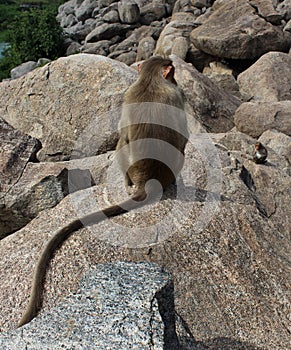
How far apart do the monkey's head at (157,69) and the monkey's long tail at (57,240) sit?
1.12 m

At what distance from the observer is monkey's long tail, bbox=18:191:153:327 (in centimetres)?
343

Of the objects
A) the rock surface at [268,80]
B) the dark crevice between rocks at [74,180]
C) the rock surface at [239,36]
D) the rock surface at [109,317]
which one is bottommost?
the rock surface at [239,36]

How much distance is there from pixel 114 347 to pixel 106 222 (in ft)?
8.00

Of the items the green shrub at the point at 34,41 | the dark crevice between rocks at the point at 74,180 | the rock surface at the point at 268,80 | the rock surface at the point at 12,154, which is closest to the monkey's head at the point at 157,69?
the dark crevice between rocks at the point at 74,180

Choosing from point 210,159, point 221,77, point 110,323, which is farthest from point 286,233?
point 221,77

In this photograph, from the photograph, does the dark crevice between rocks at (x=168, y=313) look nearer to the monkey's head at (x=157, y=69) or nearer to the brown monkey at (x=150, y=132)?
the brown monkey at (x=150, y=132)

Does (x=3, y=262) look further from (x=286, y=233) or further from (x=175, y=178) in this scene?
(x=286, y=233)

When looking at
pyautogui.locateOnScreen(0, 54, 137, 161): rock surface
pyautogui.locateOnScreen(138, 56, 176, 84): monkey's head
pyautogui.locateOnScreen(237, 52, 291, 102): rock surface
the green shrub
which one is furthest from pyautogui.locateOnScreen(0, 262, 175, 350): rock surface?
the green shrub

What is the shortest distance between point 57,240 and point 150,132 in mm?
1306

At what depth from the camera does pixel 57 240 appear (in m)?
4.07

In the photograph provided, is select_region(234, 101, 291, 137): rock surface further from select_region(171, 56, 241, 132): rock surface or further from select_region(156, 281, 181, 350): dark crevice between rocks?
select_region(156, 281, 181, 350): dark crevice between rocks

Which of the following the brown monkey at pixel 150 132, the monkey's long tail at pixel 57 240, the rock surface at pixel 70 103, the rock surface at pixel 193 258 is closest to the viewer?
the monkey's long tail at pixel 57 240

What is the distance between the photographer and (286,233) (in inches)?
260

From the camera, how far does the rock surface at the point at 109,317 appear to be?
2.05m
